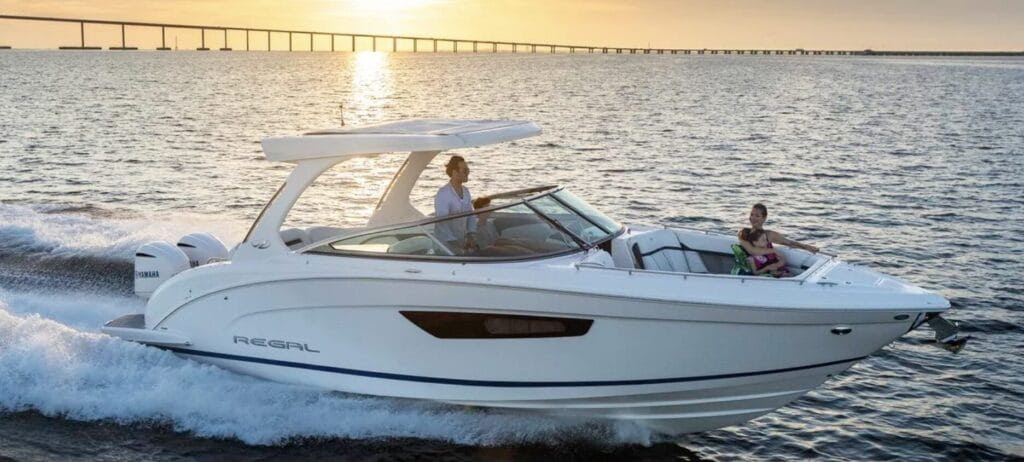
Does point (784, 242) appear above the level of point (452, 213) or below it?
below

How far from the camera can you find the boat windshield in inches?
300

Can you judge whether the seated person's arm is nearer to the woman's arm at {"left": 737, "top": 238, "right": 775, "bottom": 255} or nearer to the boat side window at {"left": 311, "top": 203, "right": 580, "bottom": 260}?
the woman's arm at {"left": 737, "top": 238, "right": 775, "bottom": 255}

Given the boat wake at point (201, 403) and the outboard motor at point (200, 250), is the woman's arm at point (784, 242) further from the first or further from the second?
the outboard motor at point (200, 250)

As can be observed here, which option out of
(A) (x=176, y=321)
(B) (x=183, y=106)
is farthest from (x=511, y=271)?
(B) (x=183, y=106)

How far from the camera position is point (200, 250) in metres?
9.05

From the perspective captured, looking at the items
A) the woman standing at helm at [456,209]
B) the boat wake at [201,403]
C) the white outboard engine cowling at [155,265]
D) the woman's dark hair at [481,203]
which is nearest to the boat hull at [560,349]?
the boat wake at [201,403]

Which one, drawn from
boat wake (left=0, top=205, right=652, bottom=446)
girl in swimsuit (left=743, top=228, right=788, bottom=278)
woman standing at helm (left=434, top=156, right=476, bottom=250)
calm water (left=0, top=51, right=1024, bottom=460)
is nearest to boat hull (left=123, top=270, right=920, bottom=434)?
boat wake (left=0, top=205, right=652, bottom=446)

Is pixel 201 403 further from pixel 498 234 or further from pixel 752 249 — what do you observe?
pixel 752 249

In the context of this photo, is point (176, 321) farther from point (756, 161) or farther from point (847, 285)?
point (756, 161)

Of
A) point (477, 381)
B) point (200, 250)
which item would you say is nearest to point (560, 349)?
point (477, 381)

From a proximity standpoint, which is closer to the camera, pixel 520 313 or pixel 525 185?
pixel 520 313

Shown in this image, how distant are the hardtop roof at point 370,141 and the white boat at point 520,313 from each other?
16mm

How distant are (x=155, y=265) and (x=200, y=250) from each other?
43cm

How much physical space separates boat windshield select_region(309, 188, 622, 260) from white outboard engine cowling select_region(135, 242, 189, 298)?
1.84 m
